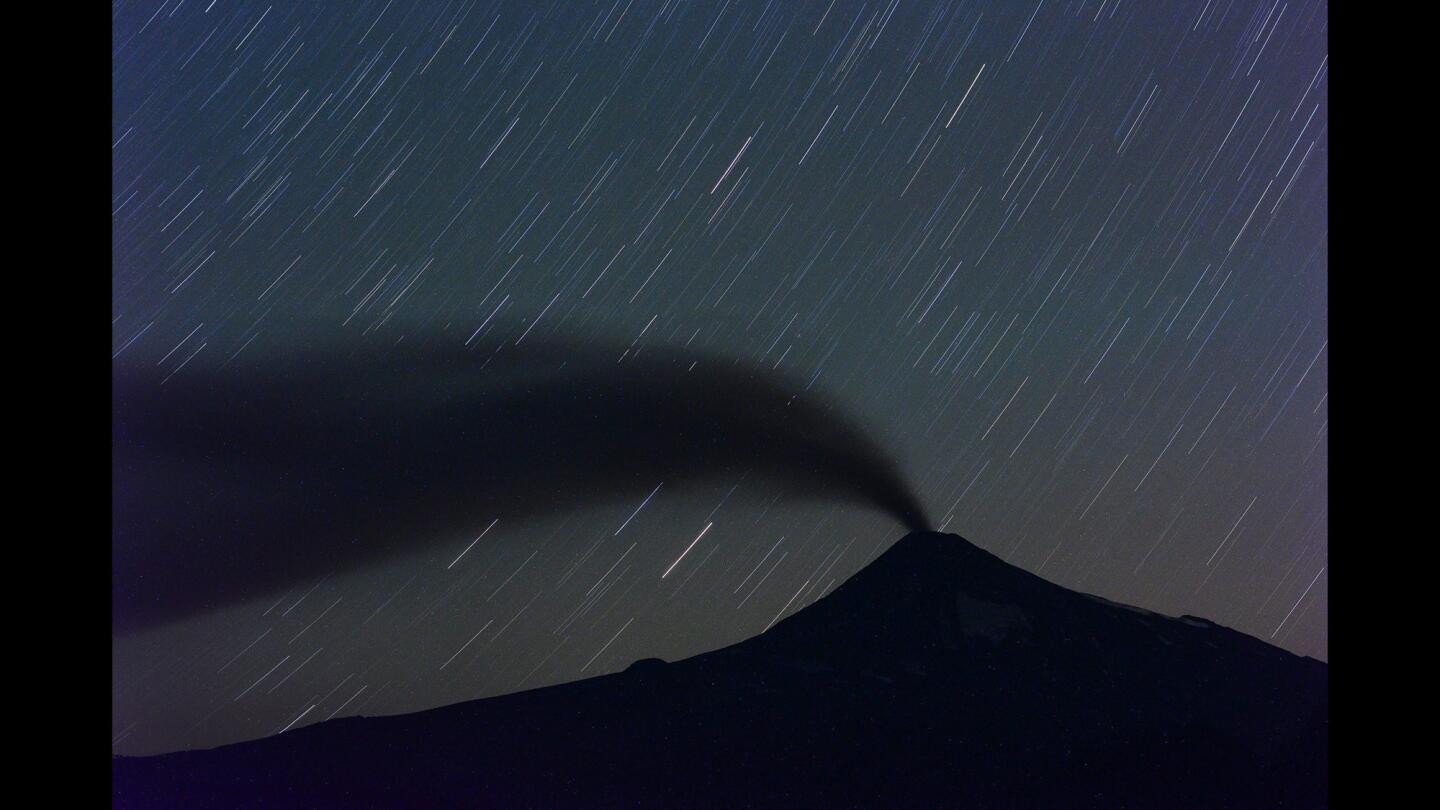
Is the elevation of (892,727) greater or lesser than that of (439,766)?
greater

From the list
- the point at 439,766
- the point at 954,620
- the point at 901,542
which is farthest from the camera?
the point at 901,542
